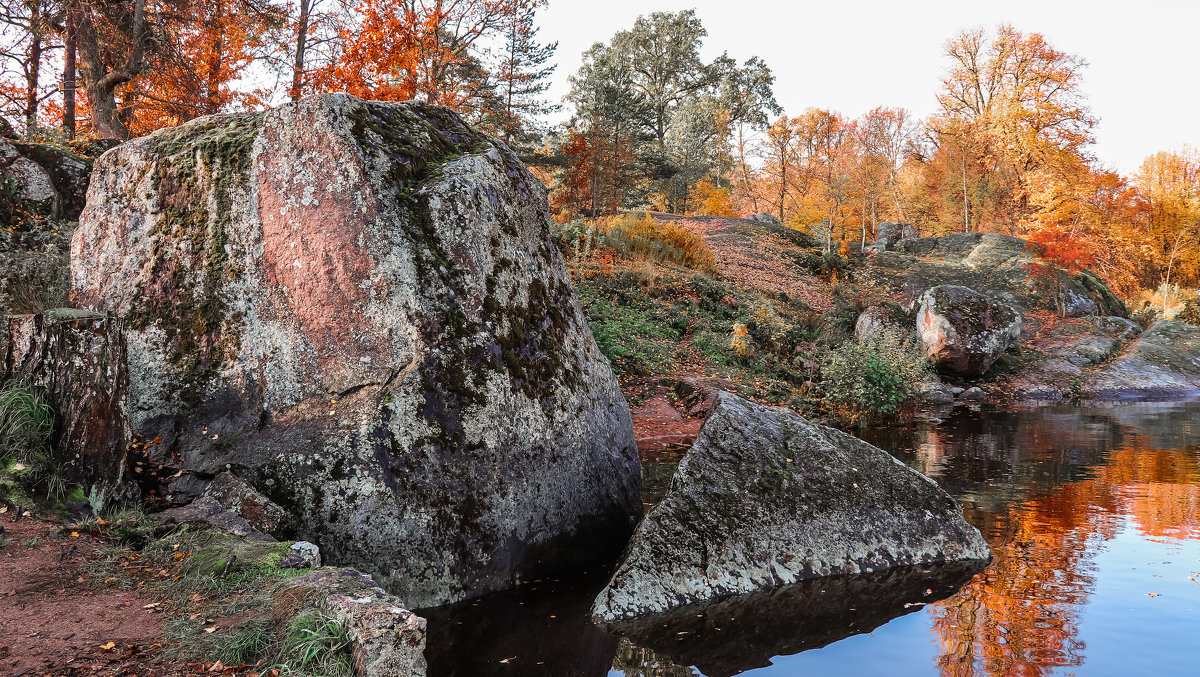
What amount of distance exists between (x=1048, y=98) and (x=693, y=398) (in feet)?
95.1

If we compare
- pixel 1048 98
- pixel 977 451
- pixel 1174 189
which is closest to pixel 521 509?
pixel 977 451

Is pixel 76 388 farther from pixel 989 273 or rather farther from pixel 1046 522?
pixel 989 273

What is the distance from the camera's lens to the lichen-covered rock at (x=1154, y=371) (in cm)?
1553

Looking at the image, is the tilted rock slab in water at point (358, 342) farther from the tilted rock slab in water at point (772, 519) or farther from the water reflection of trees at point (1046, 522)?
the water reflection of trees at point (1046, 522)

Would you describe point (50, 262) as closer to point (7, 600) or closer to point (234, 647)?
point (7, 600)

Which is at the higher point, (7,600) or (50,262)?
(50,262)

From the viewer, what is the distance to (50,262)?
6.56 m

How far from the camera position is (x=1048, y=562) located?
16.9ft

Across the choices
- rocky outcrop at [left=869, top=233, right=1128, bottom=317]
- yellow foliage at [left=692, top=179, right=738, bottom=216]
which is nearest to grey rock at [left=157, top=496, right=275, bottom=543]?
rocky outcrop at [left=869, top=233, right=1128, bottom=317]

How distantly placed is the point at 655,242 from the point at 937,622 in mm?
14711

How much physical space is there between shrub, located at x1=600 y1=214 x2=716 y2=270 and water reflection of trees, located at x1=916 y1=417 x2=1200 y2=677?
9101 mm

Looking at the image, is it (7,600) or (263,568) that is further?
(263,568)

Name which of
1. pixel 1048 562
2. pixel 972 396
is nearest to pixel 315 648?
pixel 1048 562

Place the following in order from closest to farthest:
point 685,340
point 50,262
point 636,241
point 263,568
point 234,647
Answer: point 234,647
point 263,568
point 50,262
point 685,340
point 636,241
